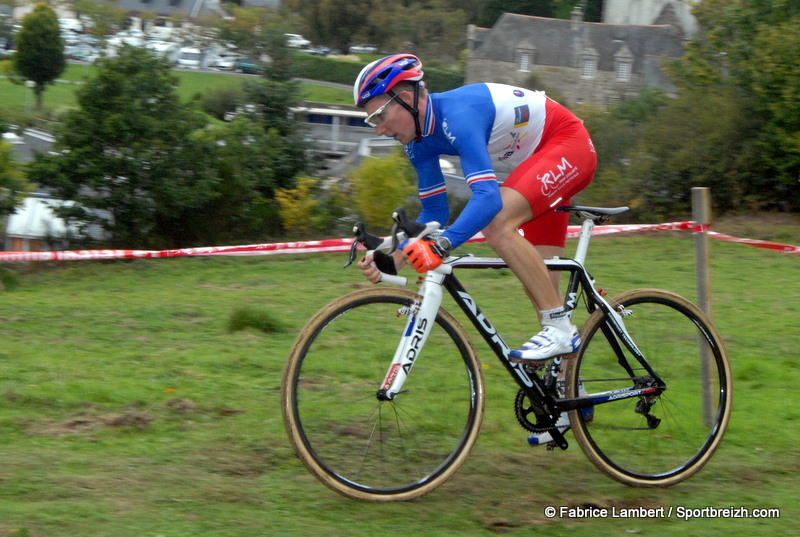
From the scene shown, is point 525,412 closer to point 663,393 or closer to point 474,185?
point 663,393

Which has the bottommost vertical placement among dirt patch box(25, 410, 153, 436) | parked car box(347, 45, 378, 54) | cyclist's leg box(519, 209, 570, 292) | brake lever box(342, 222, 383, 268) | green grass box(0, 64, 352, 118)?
green grass box(0, 64, 352, 118)

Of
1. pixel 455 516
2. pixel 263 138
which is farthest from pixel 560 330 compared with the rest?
pixel 263 138

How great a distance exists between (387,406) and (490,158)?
1292 millimetres

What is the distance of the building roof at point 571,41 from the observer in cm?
6631

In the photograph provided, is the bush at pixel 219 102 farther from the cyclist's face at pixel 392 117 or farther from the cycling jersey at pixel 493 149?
the cyclist's face at pixel 392 117

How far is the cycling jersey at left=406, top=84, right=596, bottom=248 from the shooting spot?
13.1 feet

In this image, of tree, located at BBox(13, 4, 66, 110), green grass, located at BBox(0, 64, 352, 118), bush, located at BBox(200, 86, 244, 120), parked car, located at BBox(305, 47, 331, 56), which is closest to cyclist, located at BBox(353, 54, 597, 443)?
green grass, located at BBox(0, 64, 352, 118)

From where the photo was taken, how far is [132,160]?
1617 centimetres

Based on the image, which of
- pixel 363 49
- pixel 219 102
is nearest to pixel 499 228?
pixel 219 102

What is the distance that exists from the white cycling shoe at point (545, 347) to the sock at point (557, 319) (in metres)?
0.02

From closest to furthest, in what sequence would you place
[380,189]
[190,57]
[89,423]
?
[89,423] < [380,189] < [190,57]

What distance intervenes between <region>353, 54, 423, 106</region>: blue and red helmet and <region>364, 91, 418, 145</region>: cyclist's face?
5 cm

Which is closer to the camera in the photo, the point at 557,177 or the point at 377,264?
the point at 377,264

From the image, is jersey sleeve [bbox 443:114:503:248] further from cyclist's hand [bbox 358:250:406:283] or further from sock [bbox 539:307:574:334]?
sock [bbox 539:307:574:334]
